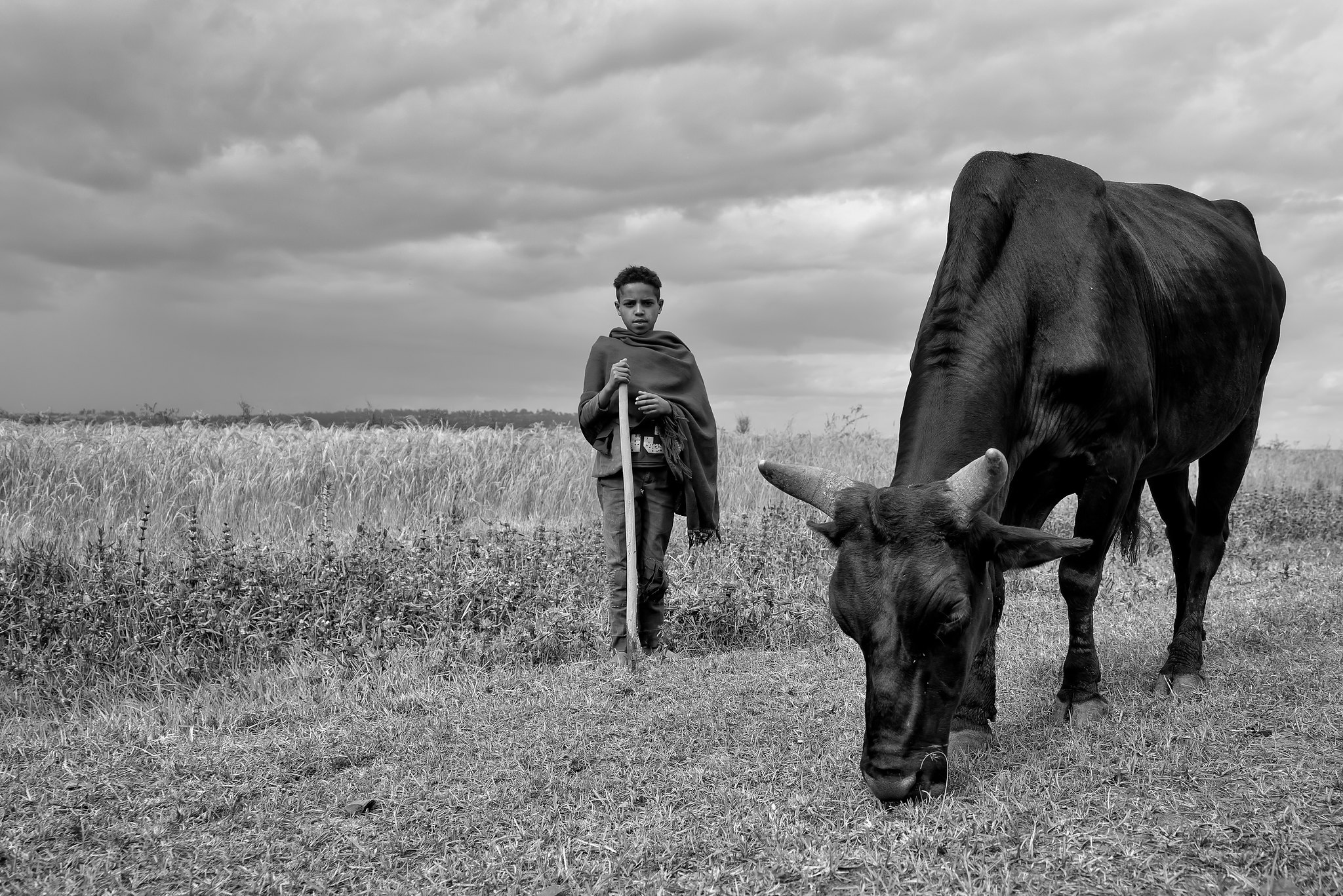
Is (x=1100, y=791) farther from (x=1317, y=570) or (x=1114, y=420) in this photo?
(x=1317, y=570)

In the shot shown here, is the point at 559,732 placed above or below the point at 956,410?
below

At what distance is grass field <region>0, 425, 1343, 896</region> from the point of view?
3309 millimetres

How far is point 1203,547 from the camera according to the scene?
6168 mm

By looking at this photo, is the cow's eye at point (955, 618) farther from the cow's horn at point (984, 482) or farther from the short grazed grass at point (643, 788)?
the short grazed grass at point (643, 788)

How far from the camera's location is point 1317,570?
9.53 meters

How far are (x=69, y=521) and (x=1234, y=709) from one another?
10.4 m

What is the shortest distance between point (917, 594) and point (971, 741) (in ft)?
4.01

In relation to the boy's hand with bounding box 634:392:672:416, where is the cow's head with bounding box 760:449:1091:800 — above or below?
below

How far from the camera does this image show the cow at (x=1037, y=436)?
137 inches

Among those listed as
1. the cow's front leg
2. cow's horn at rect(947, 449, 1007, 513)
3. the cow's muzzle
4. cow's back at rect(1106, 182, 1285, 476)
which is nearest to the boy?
the cow's front leg

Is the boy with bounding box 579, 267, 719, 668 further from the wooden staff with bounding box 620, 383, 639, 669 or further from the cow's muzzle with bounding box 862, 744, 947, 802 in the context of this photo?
the cow's muzzle with bounding box 862, 744, 947, 802

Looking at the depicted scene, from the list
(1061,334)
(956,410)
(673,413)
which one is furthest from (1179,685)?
(673,413)

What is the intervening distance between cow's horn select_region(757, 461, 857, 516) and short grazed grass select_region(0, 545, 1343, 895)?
42.1 inches

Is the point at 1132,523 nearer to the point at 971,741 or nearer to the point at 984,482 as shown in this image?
the point at 971,741
